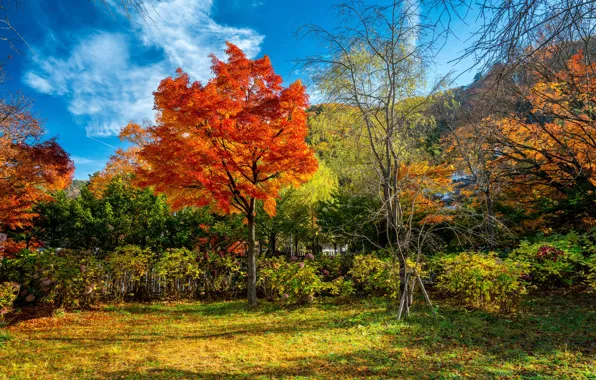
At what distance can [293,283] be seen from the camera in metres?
7.10

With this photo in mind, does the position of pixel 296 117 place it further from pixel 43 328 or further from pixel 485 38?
pixel 43 328

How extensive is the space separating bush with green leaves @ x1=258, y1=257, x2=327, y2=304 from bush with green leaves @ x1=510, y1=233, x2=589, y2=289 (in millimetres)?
4088

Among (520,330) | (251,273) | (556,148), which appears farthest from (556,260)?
(251,273)

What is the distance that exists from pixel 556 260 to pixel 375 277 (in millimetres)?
3506

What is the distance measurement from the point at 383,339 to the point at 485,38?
149 inches

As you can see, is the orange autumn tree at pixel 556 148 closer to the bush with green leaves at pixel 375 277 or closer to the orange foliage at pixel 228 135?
the bush with green leaves at pixel 375 277

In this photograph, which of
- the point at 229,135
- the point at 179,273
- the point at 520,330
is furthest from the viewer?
the point at 179,273

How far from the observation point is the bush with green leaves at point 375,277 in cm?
662

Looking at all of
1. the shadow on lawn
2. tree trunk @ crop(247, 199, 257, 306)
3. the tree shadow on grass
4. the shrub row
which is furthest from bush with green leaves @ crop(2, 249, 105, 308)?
the tree shadow on grass

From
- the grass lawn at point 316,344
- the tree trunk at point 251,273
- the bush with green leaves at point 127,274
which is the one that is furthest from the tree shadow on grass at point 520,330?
the bush with green leaves at point 127,274

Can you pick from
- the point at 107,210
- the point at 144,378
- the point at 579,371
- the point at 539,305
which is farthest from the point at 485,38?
the point at 107,210

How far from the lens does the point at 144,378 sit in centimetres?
328

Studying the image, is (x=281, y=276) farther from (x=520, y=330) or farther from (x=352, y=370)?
(x=520, y=330)

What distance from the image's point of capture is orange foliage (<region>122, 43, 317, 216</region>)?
266 inches
